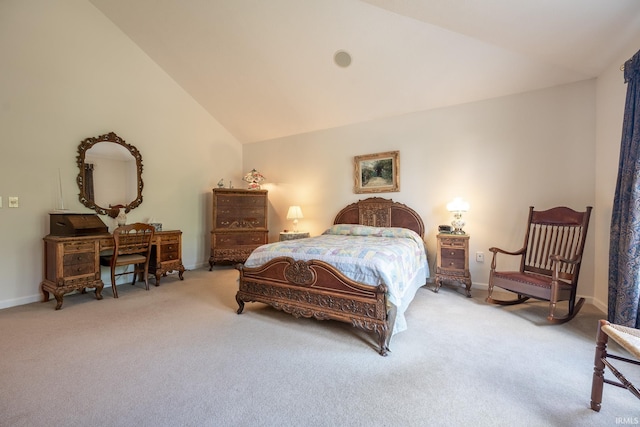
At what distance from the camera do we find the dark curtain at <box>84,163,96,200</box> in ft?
12.3

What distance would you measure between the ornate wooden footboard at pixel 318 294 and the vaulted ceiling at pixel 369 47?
2675 mm

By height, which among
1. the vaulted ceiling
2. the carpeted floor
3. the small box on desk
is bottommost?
the carpeted floor

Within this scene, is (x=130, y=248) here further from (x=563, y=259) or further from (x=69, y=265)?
(x=563, y=259)

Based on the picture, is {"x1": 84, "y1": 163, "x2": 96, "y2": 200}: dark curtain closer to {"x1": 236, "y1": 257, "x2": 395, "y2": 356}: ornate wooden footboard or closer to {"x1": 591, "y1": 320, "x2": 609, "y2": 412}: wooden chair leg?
{"x1": 236, "y1": 257, "x2": 395, "y2": 356}: ornate wooden footboard

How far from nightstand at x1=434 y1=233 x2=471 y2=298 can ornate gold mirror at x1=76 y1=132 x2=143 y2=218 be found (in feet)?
15.2

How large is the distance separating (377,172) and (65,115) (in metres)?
4.43

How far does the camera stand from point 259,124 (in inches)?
210

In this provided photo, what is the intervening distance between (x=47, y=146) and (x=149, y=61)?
2.04 m

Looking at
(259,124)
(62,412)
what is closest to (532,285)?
(62,412)

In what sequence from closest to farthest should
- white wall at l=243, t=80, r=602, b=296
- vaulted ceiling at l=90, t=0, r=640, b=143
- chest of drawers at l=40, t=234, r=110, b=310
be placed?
1. vaulted ceiling at l=90, t=0, r=640, b=143
2. chest of drawers at l=40, t=234, r=110, b=310
3. white wall at l=243, t=80, r=602, b=296

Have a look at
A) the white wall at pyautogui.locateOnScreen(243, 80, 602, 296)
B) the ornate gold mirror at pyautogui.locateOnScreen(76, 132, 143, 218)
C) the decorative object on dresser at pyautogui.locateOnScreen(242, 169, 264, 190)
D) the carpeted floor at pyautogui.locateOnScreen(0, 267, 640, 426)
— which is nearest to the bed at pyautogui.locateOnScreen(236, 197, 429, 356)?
the carpeted floor at pyautogui.locateOnScreen(0, 267, 640, 426)

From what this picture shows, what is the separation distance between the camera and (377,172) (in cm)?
453

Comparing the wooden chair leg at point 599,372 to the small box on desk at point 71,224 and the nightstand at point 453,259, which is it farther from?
the small box on desk at point 71,224

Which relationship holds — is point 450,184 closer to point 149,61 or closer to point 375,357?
point 375,357
